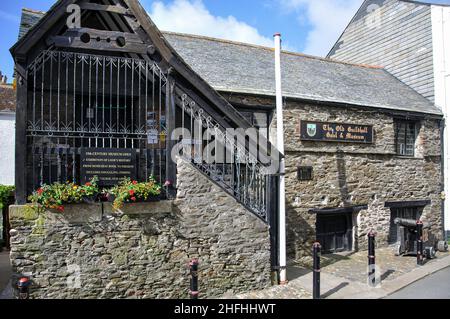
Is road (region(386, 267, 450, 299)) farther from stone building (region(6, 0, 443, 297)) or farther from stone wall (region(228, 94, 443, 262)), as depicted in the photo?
stone wall (region(228, 94, 443, 262))

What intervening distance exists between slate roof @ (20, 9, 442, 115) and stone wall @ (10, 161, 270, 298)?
134 inches

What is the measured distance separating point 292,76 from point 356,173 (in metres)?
3.50

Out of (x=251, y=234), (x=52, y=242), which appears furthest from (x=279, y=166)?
(x=52, y=242)

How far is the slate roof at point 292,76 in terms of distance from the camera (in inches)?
360

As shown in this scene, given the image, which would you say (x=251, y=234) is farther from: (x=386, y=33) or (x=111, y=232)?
(x=386, y=33)

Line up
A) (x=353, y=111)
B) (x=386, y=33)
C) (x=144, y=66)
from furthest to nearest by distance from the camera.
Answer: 1. (x=386, y=33)
2. (x=353, y=111)
3. (x=144, y=66)

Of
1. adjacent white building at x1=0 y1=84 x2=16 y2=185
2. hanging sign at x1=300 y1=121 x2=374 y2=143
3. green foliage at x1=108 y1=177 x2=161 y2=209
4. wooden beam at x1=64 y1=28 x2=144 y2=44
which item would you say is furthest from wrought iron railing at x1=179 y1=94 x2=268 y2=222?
adjacent white building at x1=0 y1=84 x2=16 y2=185

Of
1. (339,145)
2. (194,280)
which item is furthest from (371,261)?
(194,280)

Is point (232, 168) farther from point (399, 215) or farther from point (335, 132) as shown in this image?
point (399, 215)

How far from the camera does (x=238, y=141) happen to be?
22.7 feet

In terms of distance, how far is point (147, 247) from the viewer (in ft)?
19.5

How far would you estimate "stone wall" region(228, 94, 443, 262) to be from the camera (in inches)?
368

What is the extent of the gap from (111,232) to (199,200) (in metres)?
1.57

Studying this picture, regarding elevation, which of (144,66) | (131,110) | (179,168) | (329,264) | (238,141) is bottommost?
(329,264)
